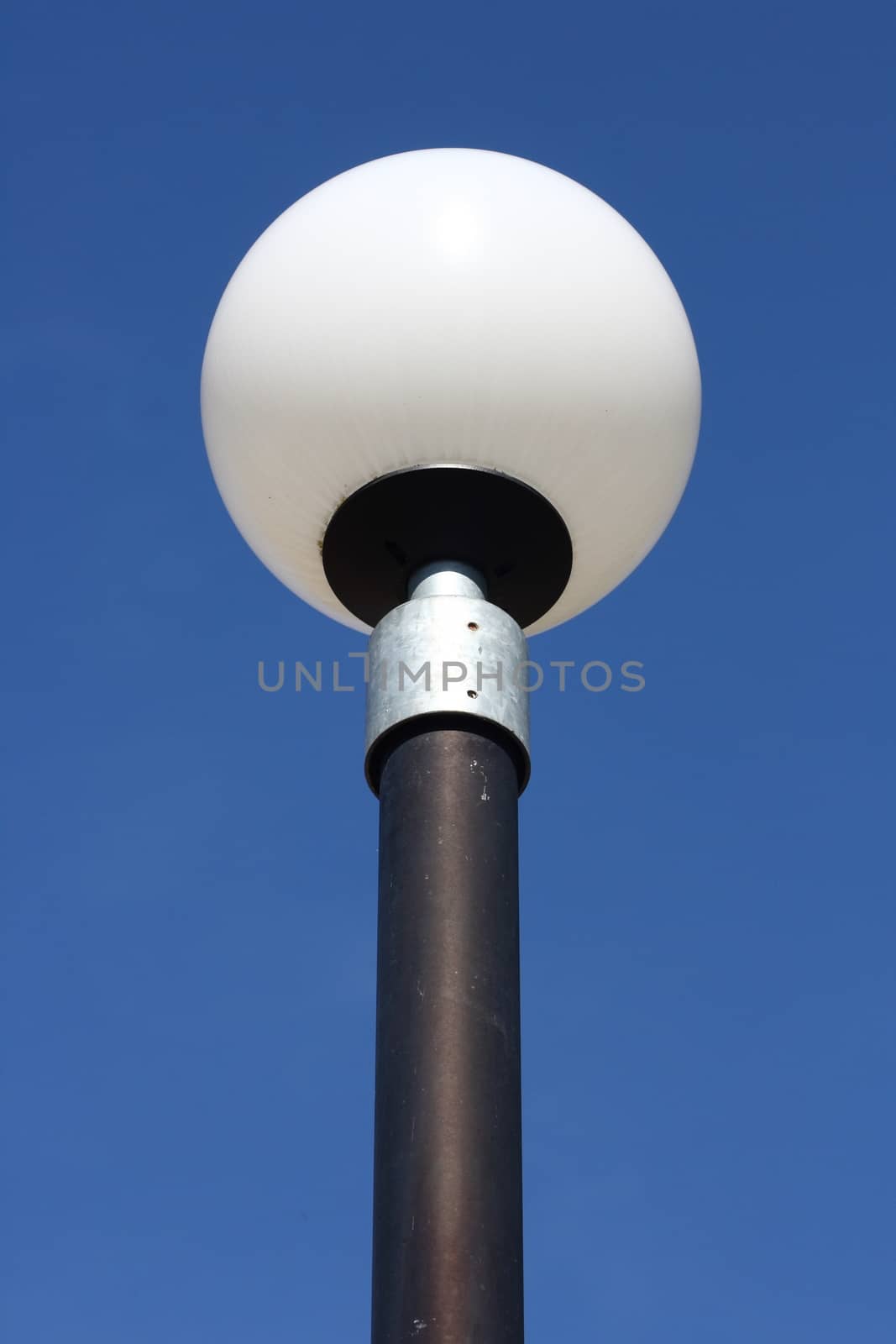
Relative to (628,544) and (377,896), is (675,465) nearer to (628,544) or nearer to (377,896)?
(628,544)

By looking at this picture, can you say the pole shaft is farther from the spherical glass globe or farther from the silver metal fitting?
the spherical glass globe

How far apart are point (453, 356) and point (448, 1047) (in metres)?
1.88

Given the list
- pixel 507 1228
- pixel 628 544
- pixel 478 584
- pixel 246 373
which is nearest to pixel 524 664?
pixel 478 584

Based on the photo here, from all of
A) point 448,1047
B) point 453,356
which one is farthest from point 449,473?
point 448,1047

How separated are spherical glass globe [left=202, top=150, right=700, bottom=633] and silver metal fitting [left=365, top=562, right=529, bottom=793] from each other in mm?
467

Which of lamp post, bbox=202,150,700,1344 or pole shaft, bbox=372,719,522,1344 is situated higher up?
lamp post, bbox=202,150,700,1344

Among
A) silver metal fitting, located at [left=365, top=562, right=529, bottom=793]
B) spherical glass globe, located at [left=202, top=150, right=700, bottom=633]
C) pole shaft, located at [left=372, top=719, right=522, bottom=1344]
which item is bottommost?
pole shaft, located at [left=372, top=719, right=522, bottom=1344]

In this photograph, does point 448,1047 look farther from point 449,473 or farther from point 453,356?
point 453,356

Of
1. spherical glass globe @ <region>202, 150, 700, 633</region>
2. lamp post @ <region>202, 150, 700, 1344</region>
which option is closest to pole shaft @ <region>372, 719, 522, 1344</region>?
lamp post @ <region>202, 150, 700, 1344</region>

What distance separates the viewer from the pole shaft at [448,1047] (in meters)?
4.04

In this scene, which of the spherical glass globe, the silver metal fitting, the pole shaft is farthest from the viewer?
the spherical glass globe

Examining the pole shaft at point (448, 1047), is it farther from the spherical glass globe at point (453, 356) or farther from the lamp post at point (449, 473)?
the spherical glass globe at point (453, 356)

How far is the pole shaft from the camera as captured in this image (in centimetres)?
404

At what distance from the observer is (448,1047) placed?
428cm
